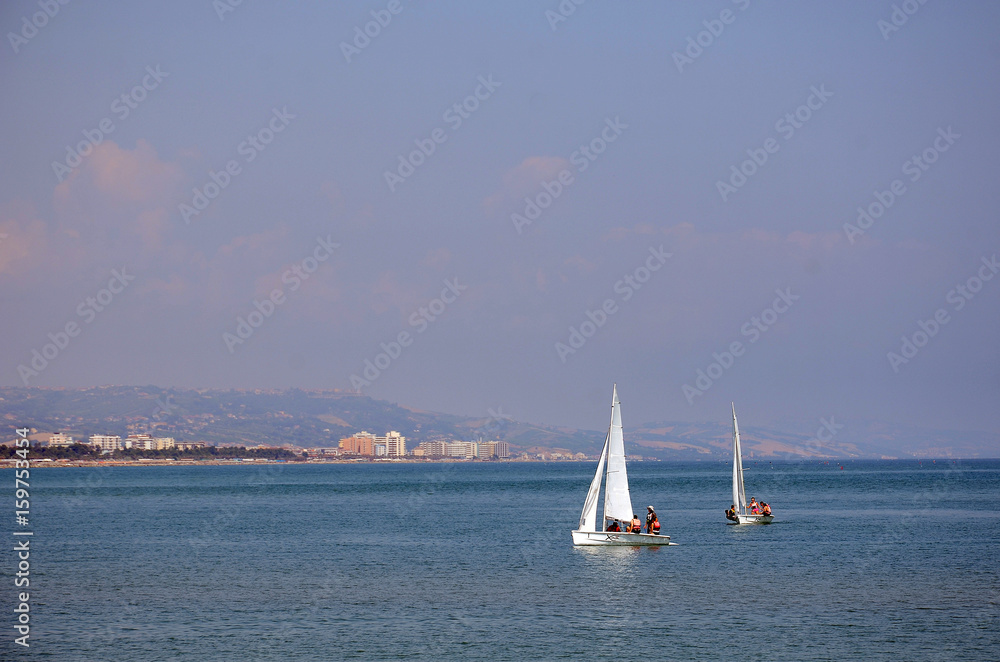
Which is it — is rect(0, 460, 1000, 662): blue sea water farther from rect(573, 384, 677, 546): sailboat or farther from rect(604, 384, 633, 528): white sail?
rect(604, 384, 633, 528): white sail

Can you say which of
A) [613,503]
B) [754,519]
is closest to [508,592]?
[613,503]

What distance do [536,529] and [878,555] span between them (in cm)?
2985

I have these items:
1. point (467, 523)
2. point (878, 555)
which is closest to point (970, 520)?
point (878, 555)

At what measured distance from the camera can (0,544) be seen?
6906 centimetres

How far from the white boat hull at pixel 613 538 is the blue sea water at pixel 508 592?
86 centimetres

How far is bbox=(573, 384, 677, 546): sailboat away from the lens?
2549 inches

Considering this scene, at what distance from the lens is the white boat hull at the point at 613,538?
6469 cm

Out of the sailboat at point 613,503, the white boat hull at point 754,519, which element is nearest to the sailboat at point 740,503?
the white boat hull at point 754,519

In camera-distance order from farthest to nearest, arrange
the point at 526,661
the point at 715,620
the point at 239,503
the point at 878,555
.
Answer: the point at 239,503 → the point at 878,555 → the point at 715,620 → the point at 526,661

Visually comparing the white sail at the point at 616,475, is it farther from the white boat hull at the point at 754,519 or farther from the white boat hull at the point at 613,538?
the white boat hull at the point at 754,519

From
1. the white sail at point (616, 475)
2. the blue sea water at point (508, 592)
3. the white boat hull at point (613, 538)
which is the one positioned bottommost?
the blue sea water at point (508, 592)

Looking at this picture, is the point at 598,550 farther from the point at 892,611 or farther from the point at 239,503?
the point at 239,503

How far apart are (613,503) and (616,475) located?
252 cm

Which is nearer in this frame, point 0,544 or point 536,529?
point 0,544
